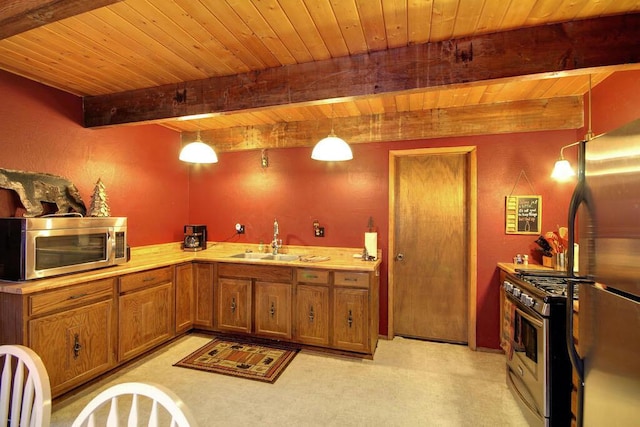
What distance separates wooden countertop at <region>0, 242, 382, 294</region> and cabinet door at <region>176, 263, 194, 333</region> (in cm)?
12

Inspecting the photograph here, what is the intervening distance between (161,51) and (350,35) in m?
1.31

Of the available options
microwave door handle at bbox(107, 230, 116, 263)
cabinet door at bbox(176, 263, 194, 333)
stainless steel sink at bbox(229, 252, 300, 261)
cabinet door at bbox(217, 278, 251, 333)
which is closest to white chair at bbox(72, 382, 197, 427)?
microwave door handle at bbox(107, 230, 116, 263)

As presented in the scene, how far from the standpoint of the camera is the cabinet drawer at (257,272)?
123 inches

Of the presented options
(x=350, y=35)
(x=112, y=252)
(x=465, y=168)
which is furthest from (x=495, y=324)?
(x=112, y=252)

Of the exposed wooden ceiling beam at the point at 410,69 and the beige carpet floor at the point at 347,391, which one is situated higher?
the exposed wooden ceiling beam at the point at 410,69

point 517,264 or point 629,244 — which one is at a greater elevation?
point 629,244

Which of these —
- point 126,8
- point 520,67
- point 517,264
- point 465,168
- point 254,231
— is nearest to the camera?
point 126,8

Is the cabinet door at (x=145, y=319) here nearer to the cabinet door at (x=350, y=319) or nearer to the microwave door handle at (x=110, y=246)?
the microwave door handle at (x=110, y=246)

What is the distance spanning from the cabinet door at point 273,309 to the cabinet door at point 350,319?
509 millimetres

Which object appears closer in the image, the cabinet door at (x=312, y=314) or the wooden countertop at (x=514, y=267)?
the wooden countertop at (x=514, y=267)

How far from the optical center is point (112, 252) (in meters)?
2.66

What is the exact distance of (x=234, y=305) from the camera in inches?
130

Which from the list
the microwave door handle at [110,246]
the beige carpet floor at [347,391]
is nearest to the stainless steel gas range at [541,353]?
the beige carpet floor at [347,391]

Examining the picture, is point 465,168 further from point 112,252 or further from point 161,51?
point 112,252
